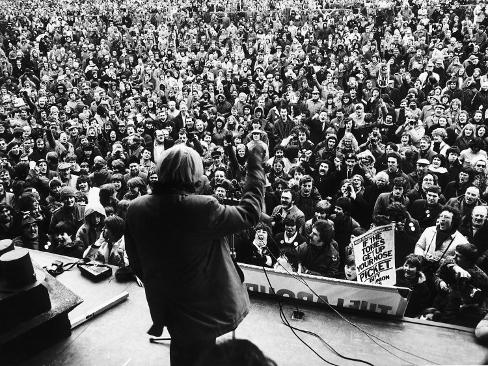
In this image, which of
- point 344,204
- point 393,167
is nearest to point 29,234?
point 344,204

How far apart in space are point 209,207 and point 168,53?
47.6 feet

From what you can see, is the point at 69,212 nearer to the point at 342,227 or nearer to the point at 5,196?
the point at 5,196

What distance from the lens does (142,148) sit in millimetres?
8344

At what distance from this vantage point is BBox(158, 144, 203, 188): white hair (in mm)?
2105

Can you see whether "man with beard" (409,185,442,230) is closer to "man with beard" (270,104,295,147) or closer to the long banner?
the long banner

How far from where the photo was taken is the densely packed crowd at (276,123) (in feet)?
16.3

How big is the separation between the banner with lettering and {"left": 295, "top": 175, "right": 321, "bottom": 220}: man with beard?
2.46 m

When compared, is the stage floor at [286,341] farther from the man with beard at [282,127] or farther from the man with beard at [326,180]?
the man with beard at [282,127]

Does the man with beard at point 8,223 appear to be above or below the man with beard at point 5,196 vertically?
below

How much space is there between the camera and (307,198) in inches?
241

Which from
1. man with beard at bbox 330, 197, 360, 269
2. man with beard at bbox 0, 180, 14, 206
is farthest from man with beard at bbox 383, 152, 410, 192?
man with beard at bbox 0, 180, 14, 206

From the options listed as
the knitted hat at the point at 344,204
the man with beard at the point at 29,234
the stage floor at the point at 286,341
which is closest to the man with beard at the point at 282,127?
the knitted hat at the point at 344,204

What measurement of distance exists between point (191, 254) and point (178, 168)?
0.42m

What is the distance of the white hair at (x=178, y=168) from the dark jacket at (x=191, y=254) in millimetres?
59
